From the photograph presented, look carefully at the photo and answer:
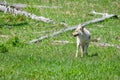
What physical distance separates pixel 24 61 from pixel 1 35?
9.01 m

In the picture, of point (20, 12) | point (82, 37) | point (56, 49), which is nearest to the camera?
point (82, 37)

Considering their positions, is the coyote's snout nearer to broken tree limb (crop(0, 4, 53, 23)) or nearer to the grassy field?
the grassy field

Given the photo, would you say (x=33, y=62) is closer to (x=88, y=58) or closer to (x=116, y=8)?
(x=88, y=58)

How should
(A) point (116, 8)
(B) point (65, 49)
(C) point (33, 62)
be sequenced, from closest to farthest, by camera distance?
(C) point (33, 62) → (B) point (65, 49) → (A) point (116, 8)

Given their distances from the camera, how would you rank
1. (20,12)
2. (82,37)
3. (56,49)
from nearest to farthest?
(82,37) < (56,49) < (20,12)

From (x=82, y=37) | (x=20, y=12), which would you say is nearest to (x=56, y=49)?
(x=82, y=37)

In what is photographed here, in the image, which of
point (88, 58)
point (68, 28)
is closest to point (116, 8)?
point (68, 28)

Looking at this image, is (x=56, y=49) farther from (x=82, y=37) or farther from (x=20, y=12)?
(x=20, y=12)

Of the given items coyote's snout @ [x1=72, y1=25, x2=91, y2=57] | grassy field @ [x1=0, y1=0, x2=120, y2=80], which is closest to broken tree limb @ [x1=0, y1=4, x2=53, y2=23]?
grassy field @ [x1=0, y1=0, x2=120, y2=80]

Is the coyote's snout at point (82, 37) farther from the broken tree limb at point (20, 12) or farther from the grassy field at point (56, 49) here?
the broken tree limb at point (20, 12)

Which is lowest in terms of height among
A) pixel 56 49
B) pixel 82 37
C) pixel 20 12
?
pixel 20 12

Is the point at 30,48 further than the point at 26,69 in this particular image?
Yes

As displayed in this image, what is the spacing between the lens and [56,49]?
1811 cm

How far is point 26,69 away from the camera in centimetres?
1254
